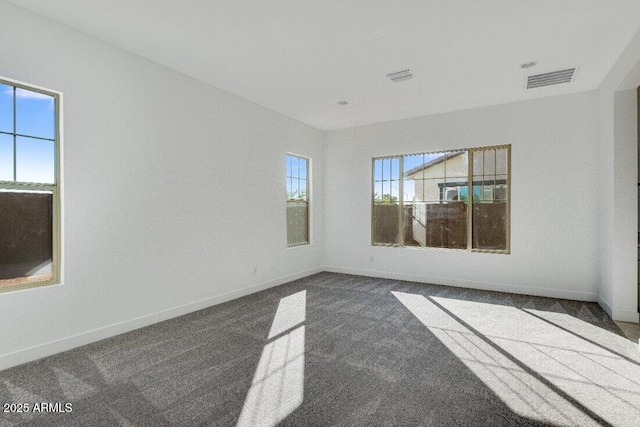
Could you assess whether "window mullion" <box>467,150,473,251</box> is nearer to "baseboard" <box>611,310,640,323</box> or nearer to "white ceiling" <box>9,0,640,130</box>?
"white ceiling" <box>9,0,640,130</box>

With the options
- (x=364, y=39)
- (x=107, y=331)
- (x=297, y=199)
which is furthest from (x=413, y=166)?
(x=107, y=331)

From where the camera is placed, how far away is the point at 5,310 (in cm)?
263

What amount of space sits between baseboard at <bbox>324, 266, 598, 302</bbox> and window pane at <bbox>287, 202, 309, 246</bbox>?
0.99 metres

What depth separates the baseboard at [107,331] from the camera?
8.82ft

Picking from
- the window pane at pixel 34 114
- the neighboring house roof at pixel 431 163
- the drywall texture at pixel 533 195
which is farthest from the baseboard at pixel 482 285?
the window pane at pixel 34 114

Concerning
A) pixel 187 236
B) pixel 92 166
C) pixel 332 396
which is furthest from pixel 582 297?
pixel 92 166

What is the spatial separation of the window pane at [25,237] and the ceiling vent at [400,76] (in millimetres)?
3792

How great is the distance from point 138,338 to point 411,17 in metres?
3.92

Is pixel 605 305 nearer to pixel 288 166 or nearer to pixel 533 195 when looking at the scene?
pixel 533 195

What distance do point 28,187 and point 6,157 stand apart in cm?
27

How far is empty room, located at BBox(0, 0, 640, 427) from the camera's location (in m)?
Result: 2.39

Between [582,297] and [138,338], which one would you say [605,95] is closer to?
[582,297]

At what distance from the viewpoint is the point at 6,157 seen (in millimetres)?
2689

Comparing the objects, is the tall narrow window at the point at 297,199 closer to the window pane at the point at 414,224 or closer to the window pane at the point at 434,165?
the window pane at the point at 414,224
